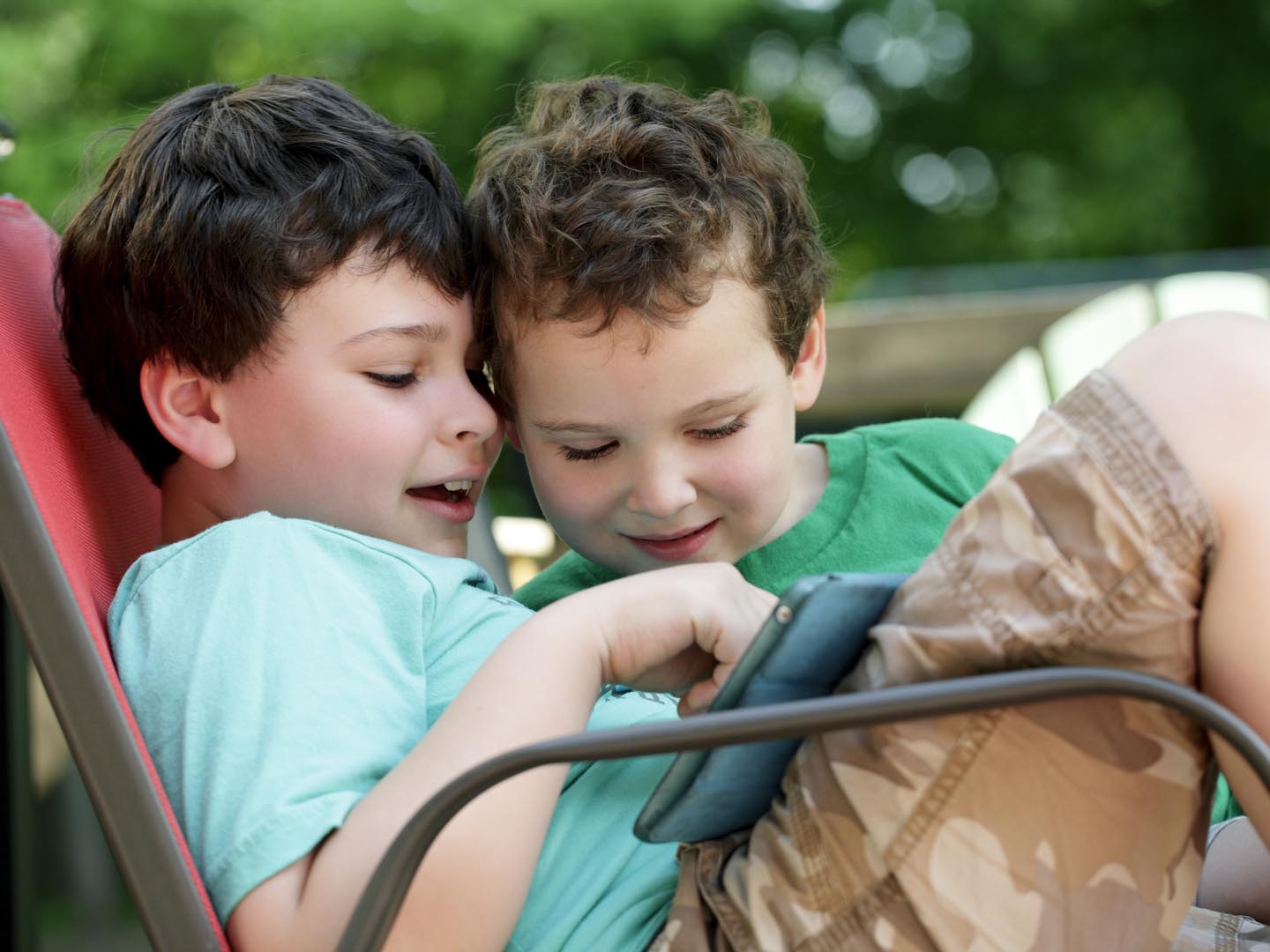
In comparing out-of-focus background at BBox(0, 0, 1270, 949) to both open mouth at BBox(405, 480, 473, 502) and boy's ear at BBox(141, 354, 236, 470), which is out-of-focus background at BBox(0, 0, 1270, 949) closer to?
open mouth at BBox(405, 480, 473, 502)

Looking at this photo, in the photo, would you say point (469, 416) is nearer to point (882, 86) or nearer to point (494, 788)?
point (494, 788)

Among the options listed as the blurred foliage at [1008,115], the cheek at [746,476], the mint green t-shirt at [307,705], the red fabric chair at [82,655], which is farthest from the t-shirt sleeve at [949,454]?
the blurred foliage at [1008,115]

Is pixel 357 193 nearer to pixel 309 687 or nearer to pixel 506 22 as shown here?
pixel 309 687

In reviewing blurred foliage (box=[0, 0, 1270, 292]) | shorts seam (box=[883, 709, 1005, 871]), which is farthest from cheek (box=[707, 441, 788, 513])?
blurred foliage (box=[0, 0, 1270, 292])

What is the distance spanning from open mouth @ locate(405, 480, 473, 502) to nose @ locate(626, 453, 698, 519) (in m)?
0.21

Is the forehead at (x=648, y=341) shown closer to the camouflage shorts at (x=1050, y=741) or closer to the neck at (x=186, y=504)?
the neck at (x=186, y=504)

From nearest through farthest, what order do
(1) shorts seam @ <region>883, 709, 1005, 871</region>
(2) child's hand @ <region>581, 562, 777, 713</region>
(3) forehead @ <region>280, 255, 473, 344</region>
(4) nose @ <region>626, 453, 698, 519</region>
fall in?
(1) shorts seam @ <region>883, 709, 1005, 871</region> → (2) child's hand @ <region>581, 562, 777, 713</region> → (3) forehead @ <region>280, 255, 473, 344</region> → (4) nose @ <region>626, 453, 698, 519</region>

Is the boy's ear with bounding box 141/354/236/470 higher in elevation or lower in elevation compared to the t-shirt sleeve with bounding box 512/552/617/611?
higher

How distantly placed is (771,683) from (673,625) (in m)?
0.15

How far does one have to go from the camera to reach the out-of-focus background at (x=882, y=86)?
8.02 m

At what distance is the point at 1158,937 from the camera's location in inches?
42.9

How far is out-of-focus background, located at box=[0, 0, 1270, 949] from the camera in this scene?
802cm

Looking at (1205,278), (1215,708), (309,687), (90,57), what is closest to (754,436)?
(309,687)

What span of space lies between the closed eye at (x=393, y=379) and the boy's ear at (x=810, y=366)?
0.55 metres
